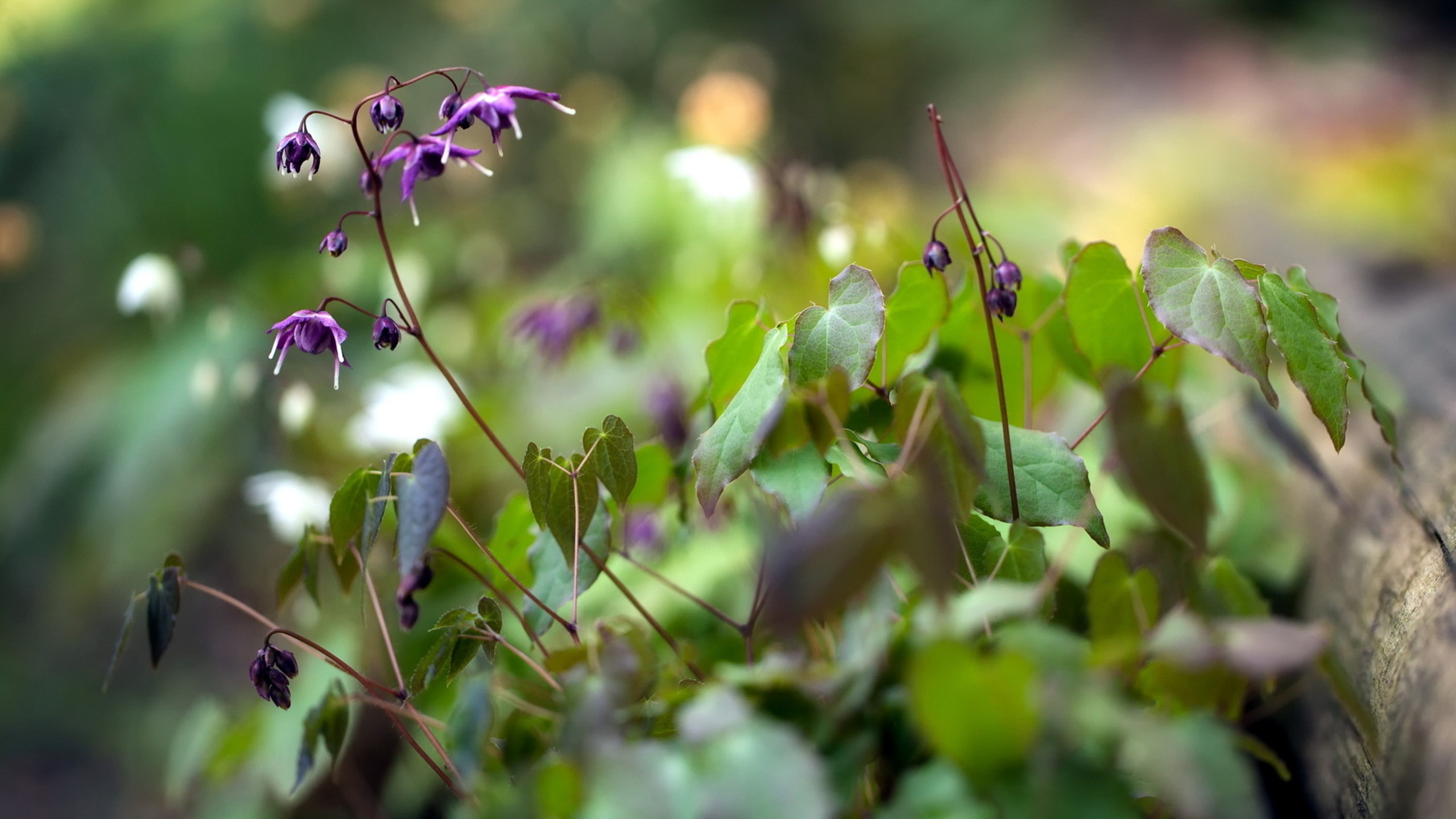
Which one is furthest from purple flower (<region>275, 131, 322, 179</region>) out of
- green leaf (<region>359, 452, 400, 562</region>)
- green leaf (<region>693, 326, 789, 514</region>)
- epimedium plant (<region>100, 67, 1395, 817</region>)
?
green leaf (<region>693, 326, 789, 514</region>)

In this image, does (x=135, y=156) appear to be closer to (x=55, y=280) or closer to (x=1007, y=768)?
(x=55, y=280)

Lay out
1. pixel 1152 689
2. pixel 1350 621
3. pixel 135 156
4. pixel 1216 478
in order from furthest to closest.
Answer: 1. pixel 135 156
2. pixel 1216 478
3. pixel 1350 621
4. pixel 1152 689

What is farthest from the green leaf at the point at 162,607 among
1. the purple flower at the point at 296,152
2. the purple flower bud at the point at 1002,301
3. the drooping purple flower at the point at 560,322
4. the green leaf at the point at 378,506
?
the drooping purple flower at the point at 560,322

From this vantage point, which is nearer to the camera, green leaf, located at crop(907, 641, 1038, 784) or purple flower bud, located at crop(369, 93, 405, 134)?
green leaf, located at crop(907, 641, 1038, 784)

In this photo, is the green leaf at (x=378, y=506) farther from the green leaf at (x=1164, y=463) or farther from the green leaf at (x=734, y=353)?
the green leaf at (x=1164, y=463)

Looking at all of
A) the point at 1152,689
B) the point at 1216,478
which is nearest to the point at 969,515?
the point at 1152,689

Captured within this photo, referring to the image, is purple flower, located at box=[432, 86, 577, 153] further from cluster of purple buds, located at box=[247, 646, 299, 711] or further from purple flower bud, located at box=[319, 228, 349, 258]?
cluster of purple buds, located at box=[247, 646, 299, 711]
